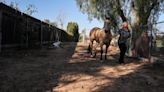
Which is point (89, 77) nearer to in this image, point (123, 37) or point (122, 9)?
point (123, 37)

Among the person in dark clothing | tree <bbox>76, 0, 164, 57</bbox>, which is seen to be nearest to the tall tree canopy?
tree <bbox>76, 0, 164, 57</bbox>

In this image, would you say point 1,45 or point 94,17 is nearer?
point 1,45

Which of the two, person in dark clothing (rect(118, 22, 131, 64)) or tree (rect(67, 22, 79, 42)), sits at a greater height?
tree (rect(67, 22, 79, 42))

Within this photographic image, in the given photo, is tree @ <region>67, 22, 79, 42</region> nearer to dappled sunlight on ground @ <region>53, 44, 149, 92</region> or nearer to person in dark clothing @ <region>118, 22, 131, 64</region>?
person in dark clothing @ <region>118, 22, 131, 64</region>

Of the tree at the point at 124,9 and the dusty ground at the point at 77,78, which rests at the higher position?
the tree at the point at 124,9

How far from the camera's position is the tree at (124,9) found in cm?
2534

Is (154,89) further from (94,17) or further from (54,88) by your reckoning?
(94,17)

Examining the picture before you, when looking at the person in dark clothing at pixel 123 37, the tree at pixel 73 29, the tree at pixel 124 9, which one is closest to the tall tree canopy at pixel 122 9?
the tree at pixel 124 9

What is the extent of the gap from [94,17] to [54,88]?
21.0 metres

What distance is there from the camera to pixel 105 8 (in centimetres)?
2792

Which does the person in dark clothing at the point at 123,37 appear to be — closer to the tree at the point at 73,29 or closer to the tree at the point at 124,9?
the tree at the point at 124,9

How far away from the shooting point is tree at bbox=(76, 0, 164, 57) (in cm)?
2534

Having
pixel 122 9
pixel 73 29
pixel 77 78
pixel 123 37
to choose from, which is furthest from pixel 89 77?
pixel 73 29

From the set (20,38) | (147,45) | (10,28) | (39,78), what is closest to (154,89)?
(39,78)
